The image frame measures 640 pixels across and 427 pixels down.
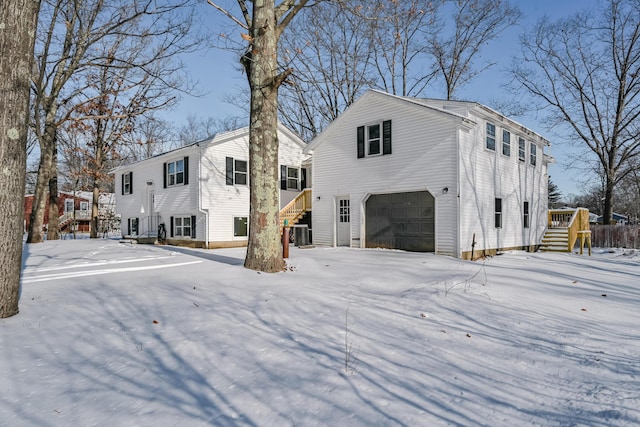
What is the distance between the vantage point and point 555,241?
17.4 meters

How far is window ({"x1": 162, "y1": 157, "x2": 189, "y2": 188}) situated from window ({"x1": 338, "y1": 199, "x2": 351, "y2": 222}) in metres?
7.84

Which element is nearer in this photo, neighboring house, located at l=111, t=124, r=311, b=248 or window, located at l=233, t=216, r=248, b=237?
neighboring house, located at l=111, t=124, r=311, b=248

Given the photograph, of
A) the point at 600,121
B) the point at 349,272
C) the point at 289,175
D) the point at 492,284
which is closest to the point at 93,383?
the point at 349,272

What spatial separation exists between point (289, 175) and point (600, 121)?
69.2 feet

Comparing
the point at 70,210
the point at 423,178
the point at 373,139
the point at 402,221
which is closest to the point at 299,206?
the point at 373,139

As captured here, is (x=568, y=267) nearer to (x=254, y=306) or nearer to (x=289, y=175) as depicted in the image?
(x=254, y=306)

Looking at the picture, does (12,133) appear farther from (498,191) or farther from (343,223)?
(498,191)

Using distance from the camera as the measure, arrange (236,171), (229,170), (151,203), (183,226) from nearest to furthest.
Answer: (229,170), (236,171), (183,226), (151,203)

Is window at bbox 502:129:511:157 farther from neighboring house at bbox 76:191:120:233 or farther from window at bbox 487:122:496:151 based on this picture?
neighboring house at bbox 76:191:120:233

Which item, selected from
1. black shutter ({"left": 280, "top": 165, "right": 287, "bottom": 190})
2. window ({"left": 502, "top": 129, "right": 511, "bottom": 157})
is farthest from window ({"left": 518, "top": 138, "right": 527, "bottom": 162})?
black shutter ({"left": 280, "top": 165, "right": 287, "bottom": 190})

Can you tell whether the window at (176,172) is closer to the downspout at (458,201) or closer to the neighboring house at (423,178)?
the neighboring house at (423,178)

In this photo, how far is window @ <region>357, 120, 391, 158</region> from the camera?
14.1 metres

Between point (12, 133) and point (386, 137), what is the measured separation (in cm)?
1163

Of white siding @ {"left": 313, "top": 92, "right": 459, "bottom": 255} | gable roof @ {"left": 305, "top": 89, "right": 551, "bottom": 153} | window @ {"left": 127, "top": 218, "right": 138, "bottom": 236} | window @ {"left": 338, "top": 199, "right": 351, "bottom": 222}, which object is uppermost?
gable roof @ {"left": 305, "top": 89, "right": 551, "bottom": 153}
